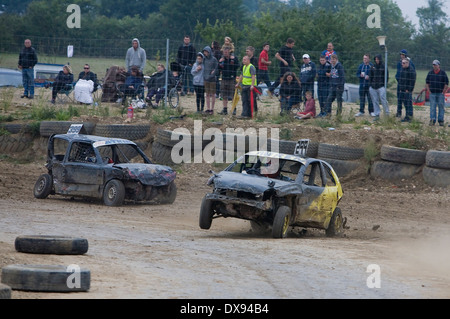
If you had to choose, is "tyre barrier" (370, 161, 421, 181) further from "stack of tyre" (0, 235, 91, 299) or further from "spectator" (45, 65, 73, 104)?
"stack of tyre" (0, 235, 91, 299)

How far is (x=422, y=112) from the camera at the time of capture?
23312mm

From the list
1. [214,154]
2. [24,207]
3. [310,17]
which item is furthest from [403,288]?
[310,17]

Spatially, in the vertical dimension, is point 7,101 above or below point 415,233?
above

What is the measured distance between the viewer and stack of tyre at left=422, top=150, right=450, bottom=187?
16.6 m

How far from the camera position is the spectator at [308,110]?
795 inches

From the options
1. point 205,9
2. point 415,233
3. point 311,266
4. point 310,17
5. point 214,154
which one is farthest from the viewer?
point 205,9

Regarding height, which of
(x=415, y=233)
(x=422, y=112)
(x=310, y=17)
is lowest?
(x=415, y=233)

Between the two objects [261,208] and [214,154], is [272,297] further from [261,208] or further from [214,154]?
[214,154]

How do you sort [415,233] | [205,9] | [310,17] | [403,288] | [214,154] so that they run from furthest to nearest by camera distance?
[205,9] < [310,17] < [214,154] < [415,233] < [403,288]

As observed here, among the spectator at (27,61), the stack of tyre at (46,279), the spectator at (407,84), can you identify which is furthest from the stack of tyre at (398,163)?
the stack of tyre at (46,279)

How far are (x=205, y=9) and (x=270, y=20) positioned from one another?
2644 cm

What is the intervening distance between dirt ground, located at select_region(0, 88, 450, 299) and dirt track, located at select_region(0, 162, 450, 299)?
0.6 inches

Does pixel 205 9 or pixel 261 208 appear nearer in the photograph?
pixel 261 208

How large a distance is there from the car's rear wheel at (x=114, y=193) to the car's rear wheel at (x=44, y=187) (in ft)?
4.22
